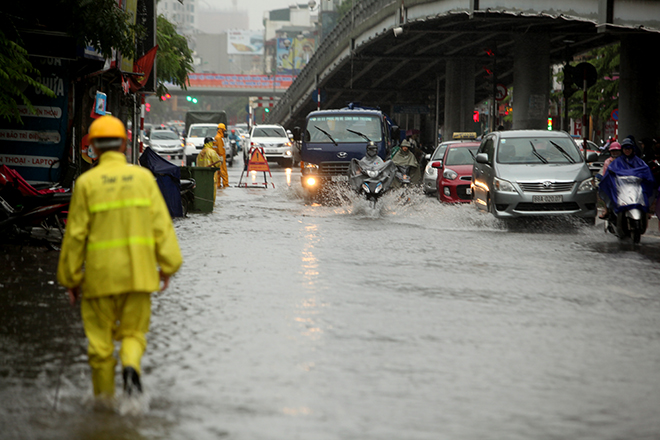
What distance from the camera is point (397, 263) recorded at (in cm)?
1144

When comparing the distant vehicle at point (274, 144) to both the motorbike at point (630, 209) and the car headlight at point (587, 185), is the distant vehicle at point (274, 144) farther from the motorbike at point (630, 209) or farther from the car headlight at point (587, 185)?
the motorbike at point (630, 209)

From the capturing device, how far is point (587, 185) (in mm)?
15922

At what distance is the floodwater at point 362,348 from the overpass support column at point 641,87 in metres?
15.2

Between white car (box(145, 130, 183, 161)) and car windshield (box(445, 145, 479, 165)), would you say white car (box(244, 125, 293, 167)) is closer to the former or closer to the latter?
white car (box(145, 130, 183, 161))

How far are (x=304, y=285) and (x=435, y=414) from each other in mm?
4658

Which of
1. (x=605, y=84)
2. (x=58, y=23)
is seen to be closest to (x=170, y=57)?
(x=58, y=23)

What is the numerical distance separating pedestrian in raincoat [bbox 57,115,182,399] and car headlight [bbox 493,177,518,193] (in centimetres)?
1146

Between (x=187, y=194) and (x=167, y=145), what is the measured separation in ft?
102

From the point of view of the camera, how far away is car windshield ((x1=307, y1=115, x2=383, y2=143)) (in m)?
25.2

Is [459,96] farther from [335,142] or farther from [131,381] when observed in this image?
[131,381]

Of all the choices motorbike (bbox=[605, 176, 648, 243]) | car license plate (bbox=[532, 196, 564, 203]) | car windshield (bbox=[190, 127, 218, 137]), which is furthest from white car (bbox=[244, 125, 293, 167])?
motorbike (bbox=[605, 176, 648, 243])

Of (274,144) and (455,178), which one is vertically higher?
(274,144)

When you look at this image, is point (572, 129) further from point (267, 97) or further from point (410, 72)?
point (267, 97)

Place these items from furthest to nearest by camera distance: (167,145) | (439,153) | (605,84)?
(167,145)
(605,84)
(439,153)
